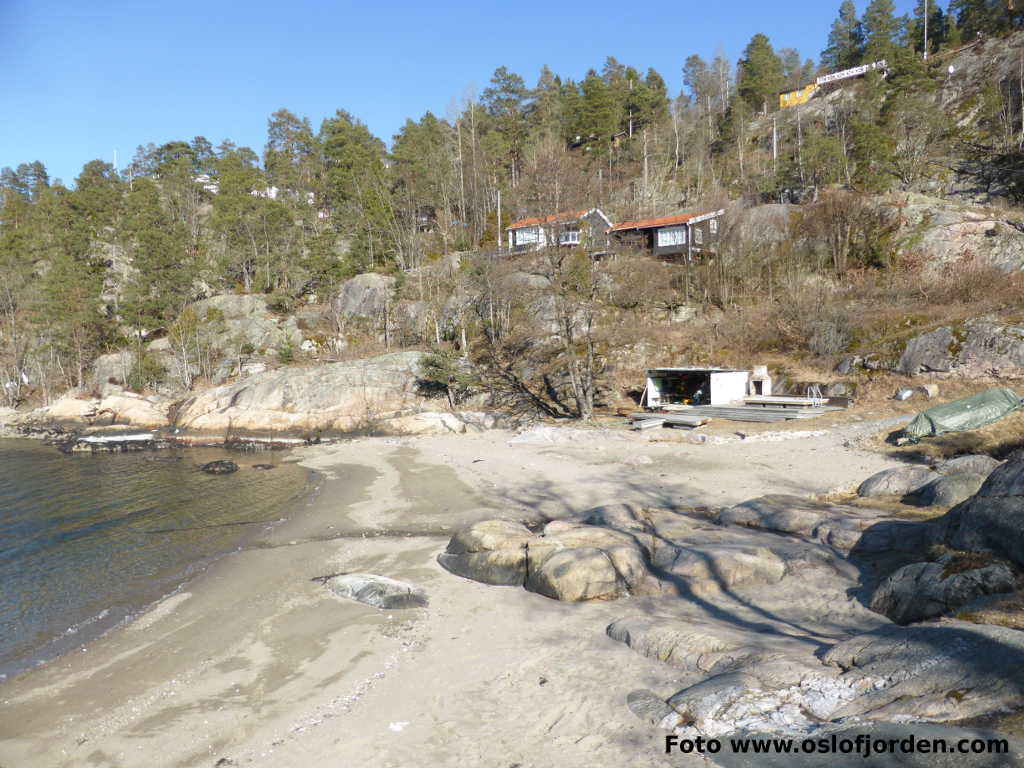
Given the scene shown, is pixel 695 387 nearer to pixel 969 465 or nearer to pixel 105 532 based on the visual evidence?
pixel 969 465

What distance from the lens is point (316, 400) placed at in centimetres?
3184

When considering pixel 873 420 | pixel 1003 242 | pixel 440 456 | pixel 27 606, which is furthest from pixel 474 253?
pixel 27 606

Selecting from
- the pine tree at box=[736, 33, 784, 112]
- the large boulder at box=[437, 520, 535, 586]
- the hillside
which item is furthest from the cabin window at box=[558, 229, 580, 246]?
the pine tree at box=[736, 33, 784, 112]

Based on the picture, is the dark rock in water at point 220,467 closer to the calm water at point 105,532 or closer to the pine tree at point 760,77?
the calm water at point 105,532

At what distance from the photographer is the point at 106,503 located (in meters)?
18.5

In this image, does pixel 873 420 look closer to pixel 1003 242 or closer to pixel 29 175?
pixel 1003 242

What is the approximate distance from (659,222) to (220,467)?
33.5 m

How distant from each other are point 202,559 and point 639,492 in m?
10.7

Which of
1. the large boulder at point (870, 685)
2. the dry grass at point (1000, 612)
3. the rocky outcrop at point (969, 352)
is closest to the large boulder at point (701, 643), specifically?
the large boulder at point (870, 685)

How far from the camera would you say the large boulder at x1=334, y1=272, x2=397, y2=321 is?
4516 cm

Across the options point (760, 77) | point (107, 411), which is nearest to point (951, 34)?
point (760, 77)

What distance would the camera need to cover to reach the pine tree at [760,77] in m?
67.8

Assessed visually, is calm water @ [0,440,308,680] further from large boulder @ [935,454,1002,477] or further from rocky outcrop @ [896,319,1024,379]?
rocky outcrop @ [896,319,1024,379]

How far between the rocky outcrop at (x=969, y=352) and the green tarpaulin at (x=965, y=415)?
612 centimetres
